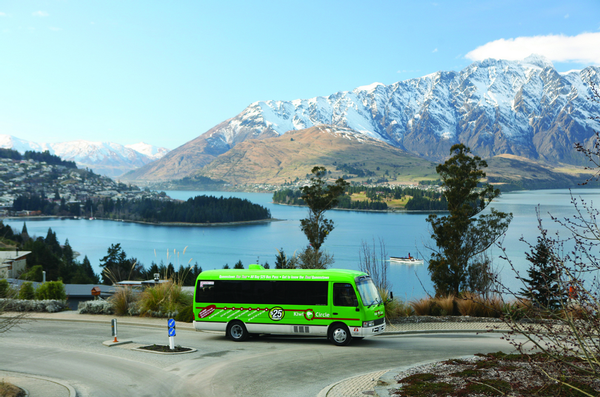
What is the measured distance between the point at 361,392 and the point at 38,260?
242ft

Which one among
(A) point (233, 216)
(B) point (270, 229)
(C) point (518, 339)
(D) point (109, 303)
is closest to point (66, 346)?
(D) point (109, 303)

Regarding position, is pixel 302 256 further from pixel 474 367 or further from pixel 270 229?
pixel 270 229

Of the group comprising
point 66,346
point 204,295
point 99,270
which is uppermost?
point 204,295

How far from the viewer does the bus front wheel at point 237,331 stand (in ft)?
50.8

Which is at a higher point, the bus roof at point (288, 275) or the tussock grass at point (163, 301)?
the bus roof at point (288, 275)

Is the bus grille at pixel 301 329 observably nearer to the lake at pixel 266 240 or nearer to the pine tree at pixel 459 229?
the pine tree at pixel 459 229

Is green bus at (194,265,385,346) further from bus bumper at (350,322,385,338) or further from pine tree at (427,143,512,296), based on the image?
pine tree at (427,143,512,296)

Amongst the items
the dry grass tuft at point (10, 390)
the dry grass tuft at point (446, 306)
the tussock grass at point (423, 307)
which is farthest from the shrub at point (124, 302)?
the dry grass tuft at point (446, 306)

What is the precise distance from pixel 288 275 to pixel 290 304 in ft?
2.96

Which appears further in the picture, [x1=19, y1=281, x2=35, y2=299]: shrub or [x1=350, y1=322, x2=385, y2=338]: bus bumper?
[x1=19, y1=281, x2=35, y2=299]: shrub

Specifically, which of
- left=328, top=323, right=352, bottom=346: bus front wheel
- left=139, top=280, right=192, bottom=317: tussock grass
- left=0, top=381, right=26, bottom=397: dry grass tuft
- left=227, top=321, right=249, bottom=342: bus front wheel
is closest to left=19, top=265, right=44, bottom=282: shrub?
left=139, top=280, right=192, bottom=317: tussock grass

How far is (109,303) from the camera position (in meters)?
20.6

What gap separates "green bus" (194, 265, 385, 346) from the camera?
14.6m

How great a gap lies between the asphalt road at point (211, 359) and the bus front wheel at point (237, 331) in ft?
1.03
